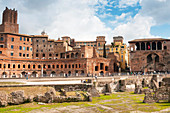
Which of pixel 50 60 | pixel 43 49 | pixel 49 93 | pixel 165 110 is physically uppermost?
pixel 43 49

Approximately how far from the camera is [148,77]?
162 ft

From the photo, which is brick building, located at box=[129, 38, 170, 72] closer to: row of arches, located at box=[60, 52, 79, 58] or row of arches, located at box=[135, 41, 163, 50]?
row of arches, located at box=[135, 41, 163, 50]

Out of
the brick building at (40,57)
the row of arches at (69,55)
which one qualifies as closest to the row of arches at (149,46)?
the brick building at (40,57)

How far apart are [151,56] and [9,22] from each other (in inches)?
2424

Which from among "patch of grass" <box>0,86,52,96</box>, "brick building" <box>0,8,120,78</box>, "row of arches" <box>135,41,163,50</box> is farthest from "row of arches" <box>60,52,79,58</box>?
"patch of grass" <box>0,86,52,96</box>

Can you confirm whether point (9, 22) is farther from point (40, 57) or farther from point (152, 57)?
point (152, 57)

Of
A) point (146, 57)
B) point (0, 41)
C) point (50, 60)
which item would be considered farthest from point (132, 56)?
point (0, 41)

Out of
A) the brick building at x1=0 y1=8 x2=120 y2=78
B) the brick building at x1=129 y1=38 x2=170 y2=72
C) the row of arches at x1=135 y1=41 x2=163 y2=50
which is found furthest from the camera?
the row of arches at x1=135 y1=41 x2=163 y2=50

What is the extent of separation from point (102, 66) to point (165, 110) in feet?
160

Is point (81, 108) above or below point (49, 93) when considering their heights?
below

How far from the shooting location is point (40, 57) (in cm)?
7519

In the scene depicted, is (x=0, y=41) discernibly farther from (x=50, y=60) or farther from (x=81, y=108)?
(x=81, y=108)

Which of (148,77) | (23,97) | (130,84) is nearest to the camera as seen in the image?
(23,97)

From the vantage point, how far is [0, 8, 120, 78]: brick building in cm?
6362
